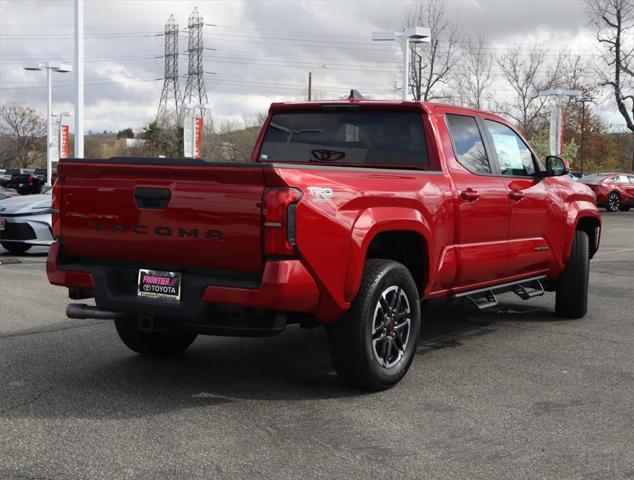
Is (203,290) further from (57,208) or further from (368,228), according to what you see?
(57,208)

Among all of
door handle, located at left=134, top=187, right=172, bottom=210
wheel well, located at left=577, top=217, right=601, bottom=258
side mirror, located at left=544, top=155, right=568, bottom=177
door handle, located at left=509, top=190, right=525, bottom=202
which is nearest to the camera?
door handle, located at left=134, top=187, right=172, bottom=210

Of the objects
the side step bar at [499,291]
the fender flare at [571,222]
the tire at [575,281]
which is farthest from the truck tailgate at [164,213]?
the tire at [575,281]

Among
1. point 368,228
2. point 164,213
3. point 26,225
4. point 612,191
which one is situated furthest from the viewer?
point 612,191

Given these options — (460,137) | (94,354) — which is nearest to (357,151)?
(460,137)

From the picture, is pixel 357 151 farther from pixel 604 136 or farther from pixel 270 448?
pixel 604 136

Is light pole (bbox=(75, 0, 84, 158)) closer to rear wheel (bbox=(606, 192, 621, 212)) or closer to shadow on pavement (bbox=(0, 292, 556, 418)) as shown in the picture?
shadow on pavement (bbox=(0, 292, 556, 418))

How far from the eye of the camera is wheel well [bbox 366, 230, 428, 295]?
5.63 m

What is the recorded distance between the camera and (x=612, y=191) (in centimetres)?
3322

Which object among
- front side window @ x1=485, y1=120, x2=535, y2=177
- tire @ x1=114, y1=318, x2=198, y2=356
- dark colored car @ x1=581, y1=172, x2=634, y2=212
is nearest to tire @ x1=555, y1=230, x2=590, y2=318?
front side window @ x1=485, y1=120, x2=535, y2=177

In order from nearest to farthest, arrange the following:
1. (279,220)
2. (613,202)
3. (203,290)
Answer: (279,220)
(203,290)
(613,202)

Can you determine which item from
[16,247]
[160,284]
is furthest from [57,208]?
[16,247]

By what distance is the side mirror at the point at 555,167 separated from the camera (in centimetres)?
749

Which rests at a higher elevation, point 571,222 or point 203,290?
point 571,222

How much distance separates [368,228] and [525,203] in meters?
2.50
